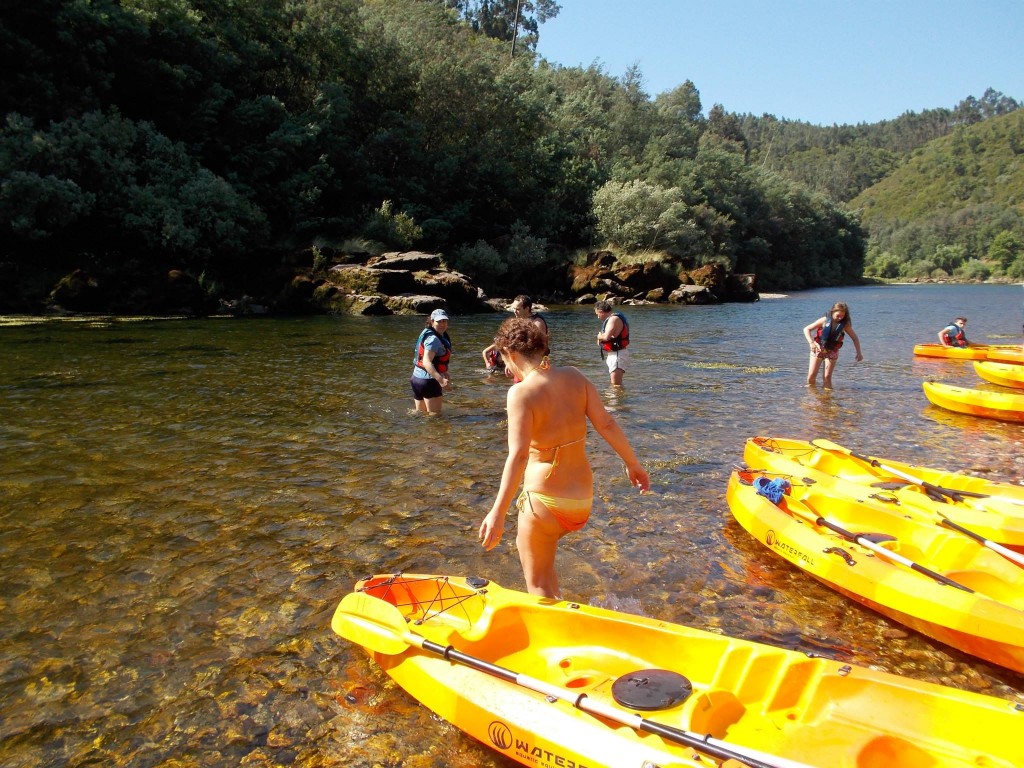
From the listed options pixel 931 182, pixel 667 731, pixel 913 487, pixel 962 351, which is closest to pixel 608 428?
pixel 667 731

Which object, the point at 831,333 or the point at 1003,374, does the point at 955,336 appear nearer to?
the point at 1003,374

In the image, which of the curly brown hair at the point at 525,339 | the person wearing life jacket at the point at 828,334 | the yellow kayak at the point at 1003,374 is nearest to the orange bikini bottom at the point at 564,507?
the curly brown hair at the point at 525,339

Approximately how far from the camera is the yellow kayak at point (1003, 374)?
13.7m

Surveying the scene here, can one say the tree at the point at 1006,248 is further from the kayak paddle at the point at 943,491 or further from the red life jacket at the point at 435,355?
the kayak paddle at the point at 943,491

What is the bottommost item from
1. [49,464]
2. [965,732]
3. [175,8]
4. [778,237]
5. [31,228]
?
[49,464]

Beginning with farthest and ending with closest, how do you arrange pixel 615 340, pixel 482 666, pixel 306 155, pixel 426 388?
pixel 306 155
pixel 615 340
pixel 426 388
pixel 482 666

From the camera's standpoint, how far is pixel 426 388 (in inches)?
416

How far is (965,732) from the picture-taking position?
306 cm

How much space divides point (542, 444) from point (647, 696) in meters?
1.45

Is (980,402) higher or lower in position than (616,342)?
lower

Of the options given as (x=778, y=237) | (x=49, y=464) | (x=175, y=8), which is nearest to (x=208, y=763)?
(x=49, y=464)

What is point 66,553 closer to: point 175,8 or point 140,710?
point 140,710

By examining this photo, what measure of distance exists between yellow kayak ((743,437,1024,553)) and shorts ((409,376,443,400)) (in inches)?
183

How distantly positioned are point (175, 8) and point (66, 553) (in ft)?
109
